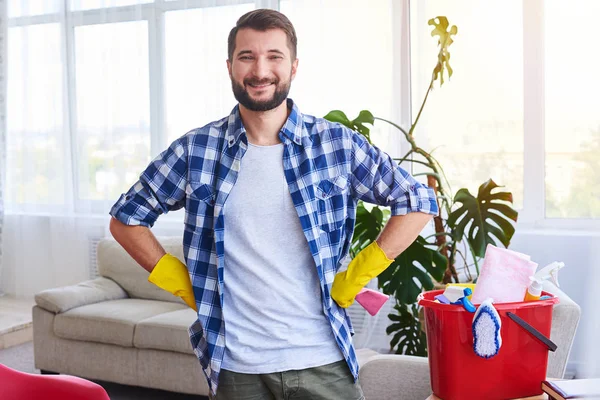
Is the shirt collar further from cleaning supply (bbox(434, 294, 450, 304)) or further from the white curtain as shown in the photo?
the white curtain

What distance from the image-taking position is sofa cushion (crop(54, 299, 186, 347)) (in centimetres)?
362

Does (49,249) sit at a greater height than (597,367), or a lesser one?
greater

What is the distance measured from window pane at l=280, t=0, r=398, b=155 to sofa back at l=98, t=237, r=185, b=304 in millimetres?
1081

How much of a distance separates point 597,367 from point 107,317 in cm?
230

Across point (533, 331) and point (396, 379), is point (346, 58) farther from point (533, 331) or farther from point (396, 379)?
point (533, 331)

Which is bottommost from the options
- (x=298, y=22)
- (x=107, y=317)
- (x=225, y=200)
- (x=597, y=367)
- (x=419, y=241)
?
(x=597, y=367)

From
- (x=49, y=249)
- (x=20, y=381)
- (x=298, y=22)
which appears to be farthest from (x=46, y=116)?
(x=20, y=381)

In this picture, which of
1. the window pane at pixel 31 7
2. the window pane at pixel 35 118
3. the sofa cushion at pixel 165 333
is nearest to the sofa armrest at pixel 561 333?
the sofa cushion at pixel 165 333

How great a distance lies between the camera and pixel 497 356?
65.9 inches

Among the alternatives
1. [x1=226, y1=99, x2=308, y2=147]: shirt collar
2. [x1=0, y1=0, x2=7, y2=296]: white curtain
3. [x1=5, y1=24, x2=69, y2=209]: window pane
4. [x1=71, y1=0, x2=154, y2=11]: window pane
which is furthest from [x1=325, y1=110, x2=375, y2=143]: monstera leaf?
[x1=0, y1=0, x2=7, y2=296]: white curtain

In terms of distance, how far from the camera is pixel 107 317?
3678 mm

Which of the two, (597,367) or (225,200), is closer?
(225,200)

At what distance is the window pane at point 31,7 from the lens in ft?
17.3

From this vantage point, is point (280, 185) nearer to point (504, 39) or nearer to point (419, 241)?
point (419, 241)
